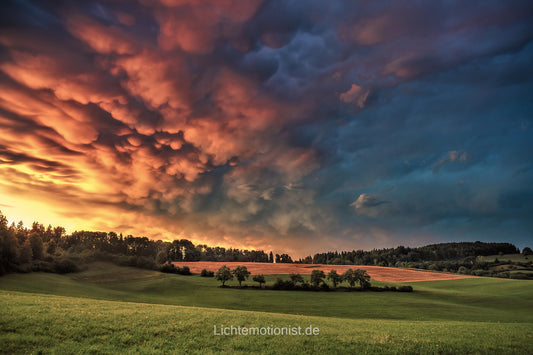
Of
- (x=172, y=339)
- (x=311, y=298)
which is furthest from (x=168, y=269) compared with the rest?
(x=172, y=339)

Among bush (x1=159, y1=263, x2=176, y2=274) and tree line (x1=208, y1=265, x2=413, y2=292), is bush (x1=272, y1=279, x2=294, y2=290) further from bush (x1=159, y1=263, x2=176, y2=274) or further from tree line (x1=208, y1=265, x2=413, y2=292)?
bush (x1=159, y1=263, x2=176, y2=274)

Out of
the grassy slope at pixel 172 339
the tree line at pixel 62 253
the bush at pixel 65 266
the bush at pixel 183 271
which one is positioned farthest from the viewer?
the bush at pixel 183 271

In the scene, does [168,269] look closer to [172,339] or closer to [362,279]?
[362,279]

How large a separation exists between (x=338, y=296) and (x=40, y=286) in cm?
7155

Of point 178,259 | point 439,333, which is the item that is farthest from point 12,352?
point 178,259

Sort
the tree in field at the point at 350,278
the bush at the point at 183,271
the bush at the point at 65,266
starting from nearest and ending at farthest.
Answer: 1. the tree in field at the point at 350,278
2. the bush at the point at 65,266
3. the bush at the point at 183,271

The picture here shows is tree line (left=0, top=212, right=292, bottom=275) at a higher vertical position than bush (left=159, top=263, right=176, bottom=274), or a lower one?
higher

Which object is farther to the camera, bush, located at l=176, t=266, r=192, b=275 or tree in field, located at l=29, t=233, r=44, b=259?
bush, located at l=176, t=266, r=192, b=275

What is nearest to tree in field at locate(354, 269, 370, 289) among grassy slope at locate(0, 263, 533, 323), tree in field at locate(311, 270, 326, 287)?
grassy slope at locate(0, 263, 533, 323)

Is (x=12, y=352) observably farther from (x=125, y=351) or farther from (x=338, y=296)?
(x=338, y=296)

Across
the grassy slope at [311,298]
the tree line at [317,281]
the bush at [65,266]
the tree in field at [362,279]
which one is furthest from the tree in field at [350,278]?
the bush at [65,266]

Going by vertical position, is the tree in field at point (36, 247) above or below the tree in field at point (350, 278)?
above

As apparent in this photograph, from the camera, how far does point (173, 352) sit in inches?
639

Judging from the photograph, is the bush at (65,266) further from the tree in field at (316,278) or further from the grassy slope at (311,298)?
the tree in field at (316,278)
